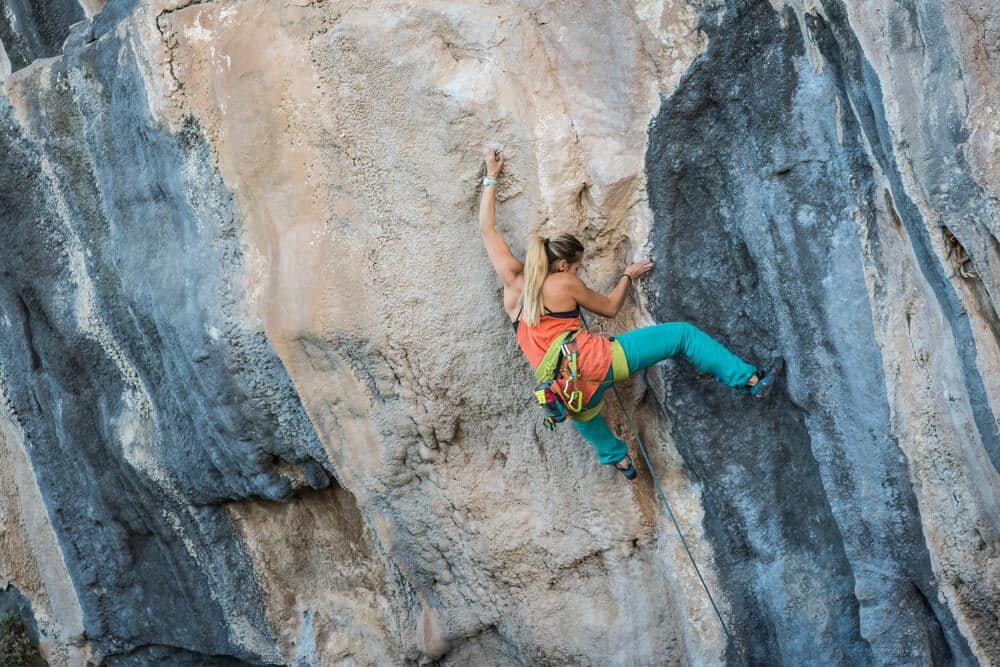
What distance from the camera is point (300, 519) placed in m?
5.87

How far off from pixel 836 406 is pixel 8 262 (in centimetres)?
421

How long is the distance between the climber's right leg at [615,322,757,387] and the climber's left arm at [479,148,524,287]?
19.1 inches

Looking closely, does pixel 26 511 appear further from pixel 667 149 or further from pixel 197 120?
pixel 667 149

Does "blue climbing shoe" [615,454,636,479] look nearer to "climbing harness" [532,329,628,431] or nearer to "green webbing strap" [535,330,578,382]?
"climbing harness" [532,329,628,431]

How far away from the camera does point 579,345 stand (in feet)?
13.7

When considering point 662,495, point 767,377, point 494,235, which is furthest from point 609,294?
point 662,495

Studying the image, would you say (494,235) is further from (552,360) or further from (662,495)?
(662,495)

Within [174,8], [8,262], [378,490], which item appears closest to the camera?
[174,8]

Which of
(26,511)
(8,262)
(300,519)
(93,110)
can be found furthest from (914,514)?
(26,511)

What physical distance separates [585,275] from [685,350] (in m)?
0.53

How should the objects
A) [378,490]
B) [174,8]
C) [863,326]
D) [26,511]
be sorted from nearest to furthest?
[863,326]
[174,8]
[378,490]
[26,511]

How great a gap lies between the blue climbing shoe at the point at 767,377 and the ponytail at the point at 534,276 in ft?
2.88

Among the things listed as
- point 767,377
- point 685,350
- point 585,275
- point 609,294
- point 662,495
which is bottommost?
point 662,495

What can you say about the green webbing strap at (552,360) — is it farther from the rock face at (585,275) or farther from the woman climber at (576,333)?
the rock face at (585,275)
